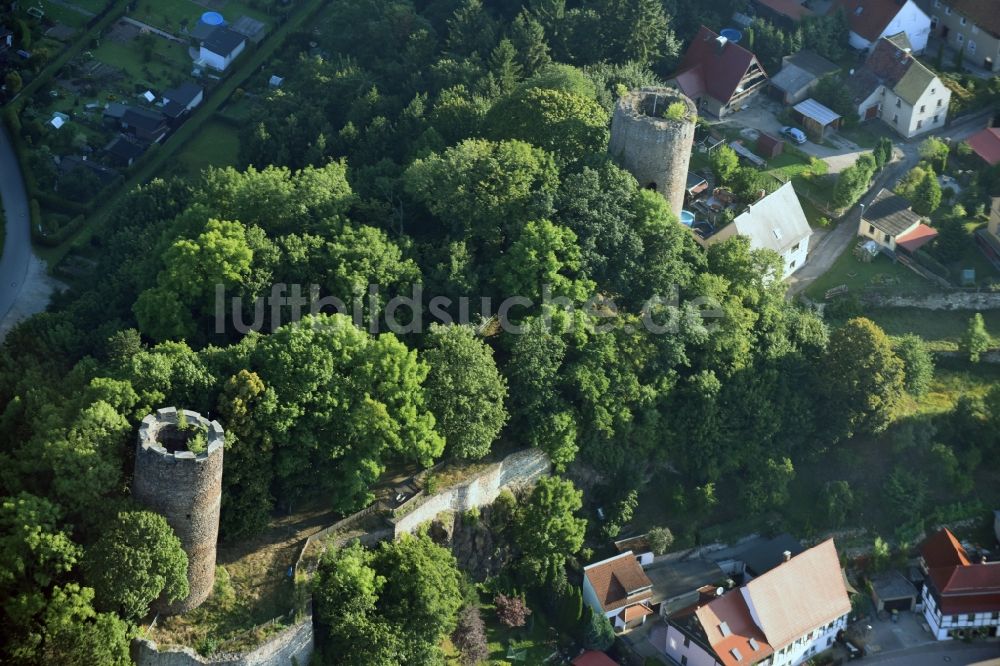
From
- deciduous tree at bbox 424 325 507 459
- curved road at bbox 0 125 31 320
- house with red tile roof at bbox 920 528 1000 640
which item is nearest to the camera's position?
deciduous tree at bbox 424 325 507 459

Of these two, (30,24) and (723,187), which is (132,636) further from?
(30,24)

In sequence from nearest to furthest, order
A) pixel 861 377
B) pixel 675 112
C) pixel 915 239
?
pixel 861 377
pixel 675 112
pixel 915 239

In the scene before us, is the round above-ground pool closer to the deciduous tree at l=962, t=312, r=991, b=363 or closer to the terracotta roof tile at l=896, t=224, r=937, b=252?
the terracotta roof tile at l=896, t=224, r=937, b=252

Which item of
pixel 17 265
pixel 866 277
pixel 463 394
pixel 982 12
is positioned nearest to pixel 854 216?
pixel 866 277

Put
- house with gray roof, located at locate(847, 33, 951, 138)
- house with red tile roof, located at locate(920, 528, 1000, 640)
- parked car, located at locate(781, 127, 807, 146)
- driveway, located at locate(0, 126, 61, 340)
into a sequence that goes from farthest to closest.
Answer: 1. house with gray roof, located at locate(847, 33, 951, 138)
2. parked car, located at locate(781, 127, 807, 146)
3. driveway, located at locate(0, 126, 61, 340)
4. house with red tile roof, located at locate(920, 528, 1000, 640)

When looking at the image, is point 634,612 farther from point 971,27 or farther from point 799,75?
point 971,27

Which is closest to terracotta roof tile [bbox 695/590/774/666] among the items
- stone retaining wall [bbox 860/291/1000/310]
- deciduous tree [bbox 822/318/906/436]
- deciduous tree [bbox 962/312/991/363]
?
deciduous tree [bbox 822/318/906/436]
